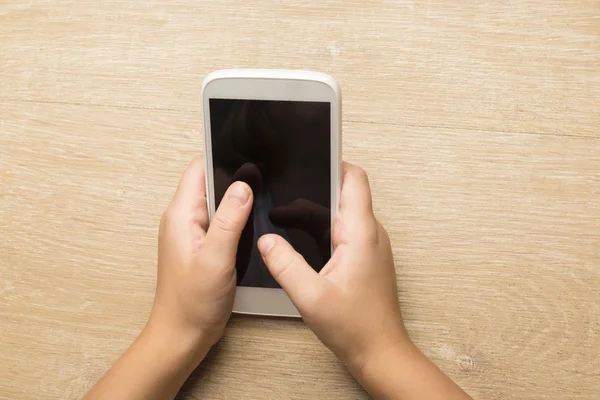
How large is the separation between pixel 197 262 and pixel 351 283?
0.13 meters

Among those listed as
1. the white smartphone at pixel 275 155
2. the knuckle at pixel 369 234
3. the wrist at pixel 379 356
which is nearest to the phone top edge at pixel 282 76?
the white smartphone at pixel 275 155

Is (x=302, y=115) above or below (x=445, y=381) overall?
above

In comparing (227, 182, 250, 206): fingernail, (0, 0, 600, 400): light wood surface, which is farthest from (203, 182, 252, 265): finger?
(0, 0, 600, 400): light wood surface

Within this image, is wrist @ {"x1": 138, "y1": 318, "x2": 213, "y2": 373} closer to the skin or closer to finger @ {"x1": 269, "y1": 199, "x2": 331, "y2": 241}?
the skin

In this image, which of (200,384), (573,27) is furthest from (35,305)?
(573,27)

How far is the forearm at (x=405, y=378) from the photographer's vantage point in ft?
1.61

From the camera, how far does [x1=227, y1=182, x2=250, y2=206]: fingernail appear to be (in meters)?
0.49

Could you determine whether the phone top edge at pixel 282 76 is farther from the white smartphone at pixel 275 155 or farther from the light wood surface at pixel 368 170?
the light wood surface at pixel 368 170

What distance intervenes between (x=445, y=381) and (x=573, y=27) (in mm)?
359

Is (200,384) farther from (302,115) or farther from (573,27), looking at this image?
(573,27)

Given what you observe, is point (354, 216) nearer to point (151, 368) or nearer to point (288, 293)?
point (288, 293)

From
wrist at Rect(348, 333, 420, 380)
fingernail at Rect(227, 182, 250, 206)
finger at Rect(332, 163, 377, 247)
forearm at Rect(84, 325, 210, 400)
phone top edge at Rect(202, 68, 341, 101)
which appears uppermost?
phone top edge at Rect(202, 68, 341, 101)

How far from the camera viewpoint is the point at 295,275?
1.53 ft

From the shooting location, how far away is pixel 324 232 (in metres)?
0.52
